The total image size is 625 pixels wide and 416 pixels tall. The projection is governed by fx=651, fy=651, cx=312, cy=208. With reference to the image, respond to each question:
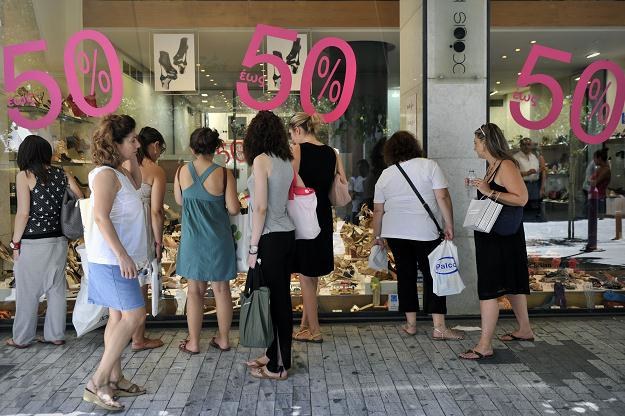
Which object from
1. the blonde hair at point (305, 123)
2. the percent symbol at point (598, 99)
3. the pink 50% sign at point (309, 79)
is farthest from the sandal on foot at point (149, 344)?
the percent symbol at point (598, 99)

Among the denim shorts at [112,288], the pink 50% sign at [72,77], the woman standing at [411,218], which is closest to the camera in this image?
the denim shorts at [112,288]

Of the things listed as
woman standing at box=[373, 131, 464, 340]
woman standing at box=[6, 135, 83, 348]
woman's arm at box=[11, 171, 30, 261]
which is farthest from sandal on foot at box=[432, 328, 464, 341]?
woman's arm at box=[11, 171, 30, 261]

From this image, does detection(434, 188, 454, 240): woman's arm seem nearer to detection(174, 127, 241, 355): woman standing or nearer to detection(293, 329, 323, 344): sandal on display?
detection(293, 329, 323, 344): sandal on display

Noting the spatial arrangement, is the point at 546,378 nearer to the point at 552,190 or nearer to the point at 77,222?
the point at 552,190

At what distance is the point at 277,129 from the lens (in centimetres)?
422

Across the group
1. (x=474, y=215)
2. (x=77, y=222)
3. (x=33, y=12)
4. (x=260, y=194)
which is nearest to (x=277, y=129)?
(x=260, y=194)

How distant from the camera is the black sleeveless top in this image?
5074mm

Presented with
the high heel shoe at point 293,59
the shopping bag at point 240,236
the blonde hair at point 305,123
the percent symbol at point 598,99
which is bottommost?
the shopping bag at point 240,236

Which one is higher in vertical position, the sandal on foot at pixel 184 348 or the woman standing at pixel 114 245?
the woman standing at pixel 114 245

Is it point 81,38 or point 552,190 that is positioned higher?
point 81,38

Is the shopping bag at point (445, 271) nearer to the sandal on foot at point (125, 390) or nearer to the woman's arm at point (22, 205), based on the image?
the sandal on foot at point (125, 390)

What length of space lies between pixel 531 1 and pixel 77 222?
4.56 meters

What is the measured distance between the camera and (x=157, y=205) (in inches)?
196

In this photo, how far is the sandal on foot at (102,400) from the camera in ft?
12.4
